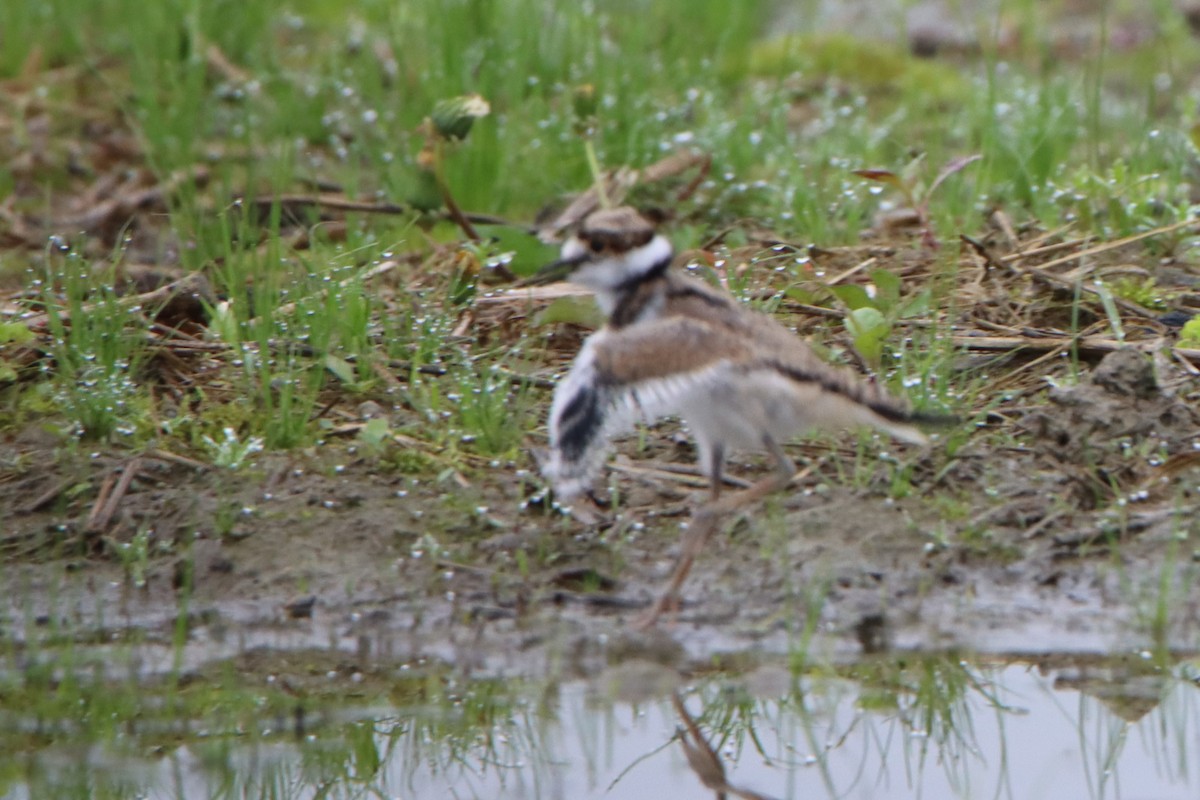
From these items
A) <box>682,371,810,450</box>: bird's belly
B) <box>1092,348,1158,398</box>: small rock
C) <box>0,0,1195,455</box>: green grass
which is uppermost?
<box>0,0,1195,455</box>: green grass

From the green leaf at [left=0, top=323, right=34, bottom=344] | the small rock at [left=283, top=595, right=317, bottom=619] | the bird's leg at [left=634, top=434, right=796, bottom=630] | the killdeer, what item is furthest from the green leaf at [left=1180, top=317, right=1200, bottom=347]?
the green leaf at [left=0, top=323, right=34, bottom=344]

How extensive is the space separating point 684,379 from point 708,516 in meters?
0.45

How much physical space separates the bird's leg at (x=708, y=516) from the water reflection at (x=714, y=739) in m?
0.24

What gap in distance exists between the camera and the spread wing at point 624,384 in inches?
153

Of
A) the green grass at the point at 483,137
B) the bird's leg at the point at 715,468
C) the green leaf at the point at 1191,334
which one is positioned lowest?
the bird's leg at the point at 715,468

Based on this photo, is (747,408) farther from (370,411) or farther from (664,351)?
(370,411)

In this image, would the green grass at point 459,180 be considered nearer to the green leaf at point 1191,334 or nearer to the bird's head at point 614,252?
the green leaf at point 1191,334

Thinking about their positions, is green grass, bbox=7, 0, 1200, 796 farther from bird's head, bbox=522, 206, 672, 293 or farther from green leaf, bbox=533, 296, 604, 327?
bird's head, bbox=522, 206, 672, 293

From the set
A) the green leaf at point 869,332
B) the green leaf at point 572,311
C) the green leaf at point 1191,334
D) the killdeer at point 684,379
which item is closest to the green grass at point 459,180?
the green leaf at point 869,332

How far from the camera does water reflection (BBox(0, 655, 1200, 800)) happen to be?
345 centimetres

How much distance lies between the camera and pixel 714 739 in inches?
144

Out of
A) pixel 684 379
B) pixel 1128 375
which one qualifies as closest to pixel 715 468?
pixel 684 379

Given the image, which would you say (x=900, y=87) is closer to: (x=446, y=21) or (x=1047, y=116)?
(x=1047, y=116)

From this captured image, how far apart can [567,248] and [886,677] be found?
1278 millimetres
